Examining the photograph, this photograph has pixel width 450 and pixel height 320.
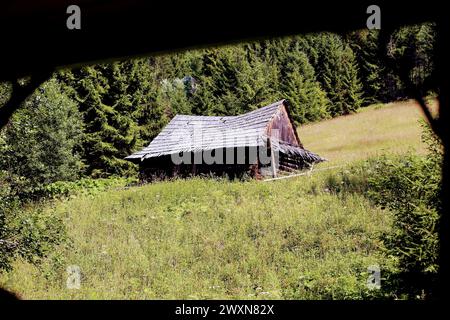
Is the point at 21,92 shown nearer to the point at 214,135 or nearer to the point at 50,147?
the point at 214,135

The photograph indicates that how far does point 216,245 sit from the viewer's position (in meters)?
10.3

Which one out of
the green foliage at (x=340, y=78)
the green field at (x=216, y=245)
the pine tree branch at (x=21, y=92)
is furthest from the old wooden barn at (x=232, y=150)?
the green foliage at (x=340, y=78)

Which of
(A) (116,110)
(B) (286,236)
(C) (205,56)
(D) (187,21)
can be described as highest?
(C) (205,56)

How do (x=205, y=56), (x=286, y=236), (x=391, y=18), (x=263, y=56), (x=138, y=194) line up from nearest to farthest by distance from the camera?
(x=391, y=18)
(x=286, y=236)
(x=138, y=194)
(x=205, y=56)
(x=263, y=56)

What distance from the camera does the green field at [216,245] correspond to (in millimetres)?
7793

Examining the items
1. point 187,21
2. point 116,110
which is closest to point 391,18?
point 187,21

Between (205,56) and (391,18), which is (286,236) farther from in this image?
(205,56)

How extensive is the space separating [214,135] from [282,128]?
14.3 feet

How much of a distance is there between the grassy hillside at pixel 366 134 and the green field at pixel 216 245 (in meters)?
6.57

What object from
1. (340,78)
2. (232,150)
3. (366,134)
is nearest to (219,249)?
(232,150)

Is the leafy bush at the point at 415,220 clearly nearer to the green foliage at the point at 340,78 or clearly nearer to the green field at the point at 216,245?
the green field at the point at 216,245

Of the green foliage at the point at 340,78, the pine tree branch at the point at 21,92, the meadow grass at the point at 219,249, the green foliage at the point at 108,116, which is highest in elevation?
the green foliage at the point at 340,78
